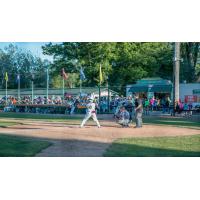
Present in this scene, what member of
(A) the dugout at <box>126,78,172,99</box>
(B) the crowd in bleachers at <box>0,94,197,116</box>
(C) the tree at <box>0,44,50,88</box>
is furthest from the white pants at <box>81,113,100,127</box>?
(C) the tree at <box>0,44,50,88</box>

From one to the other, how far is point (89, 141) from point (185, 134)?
3291mm

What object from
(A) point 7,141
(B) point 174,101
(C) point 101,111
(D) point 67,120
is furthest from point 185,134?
(A) point 7,141

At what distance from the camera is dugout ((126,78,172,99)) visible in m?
11.9

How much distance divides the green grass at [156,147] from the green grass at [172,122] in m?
1.96

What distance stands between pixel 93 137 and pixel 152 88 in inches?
88.9

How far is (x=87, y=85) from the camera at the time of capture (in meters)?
12.4

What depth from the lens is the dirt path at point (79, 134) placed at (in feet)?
31.4

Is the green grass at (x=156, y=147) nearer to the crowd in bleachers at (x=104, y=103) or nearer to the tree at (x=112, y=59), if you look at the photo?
the crowd in bleachers at (x=104, y=103)

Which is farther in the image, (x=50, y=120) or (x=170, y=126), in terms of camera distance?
(x=50, y=120)

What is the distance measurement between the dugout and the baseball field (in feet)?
3.67

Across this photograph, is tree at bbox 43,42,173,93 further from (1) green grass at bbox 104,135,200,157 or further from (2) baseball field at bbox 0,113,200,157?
(1) green grass at bbox 104,135,200,157

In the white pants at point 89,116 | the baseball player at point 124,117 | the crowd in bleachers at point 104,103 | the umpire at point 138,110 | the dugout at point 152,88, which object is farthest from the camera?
the baseball player at point 124,117

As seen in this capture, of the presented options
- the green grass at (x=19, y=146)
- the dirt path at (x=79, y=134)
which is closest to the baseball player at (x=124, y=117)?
the dirt path at (x=79, y=134)
